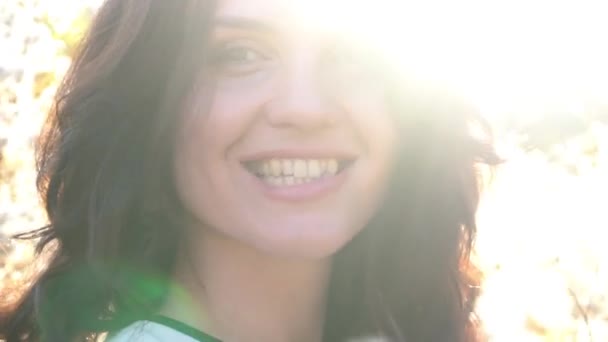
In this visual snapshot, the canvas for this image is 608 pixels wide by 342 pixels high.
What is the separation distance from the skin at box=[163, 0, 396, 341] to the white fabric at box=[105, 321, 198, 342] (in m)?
0.06

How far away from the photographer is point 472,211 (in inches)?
101

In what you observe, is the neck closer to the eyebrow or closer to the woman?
the woman

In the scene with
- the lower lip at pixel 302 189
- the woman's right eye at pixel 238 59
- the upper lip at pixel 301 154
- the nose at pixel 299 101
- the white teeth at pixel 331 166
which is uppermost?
the woman's right eye at pixel 238 59

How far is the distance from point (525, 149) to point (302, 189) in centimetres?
134

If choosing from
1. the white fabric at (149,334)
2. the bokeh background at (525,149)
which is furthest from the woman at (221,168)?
the bokeh background at (525,149)

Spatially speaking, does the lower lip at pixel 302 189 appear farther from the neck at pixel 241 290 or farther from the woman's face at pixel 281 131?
the neck at pixel 241 290

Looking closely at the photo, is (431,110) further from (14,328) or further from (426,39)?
(14,328)

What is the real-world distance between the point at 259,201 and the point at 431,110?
46 cm

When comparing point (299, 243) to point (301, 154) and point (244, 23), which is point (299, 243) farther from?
point (244, 23)

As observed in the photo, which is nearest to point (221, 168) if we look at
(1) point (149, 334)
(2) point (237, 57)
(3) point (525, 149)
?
(2) point (237, 57)

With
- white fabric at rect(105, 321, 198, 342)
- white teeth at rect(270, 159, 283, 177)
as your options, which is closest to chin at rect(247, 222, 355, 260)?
white teeth at rect(270, 159, 283, 177)

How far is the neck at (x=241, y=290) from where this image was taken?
2.24 m

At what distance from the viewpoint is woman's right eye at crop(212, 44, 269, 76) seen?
6.80 feet

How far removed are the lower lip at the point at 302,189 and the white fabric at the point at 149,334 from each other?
0.28m
